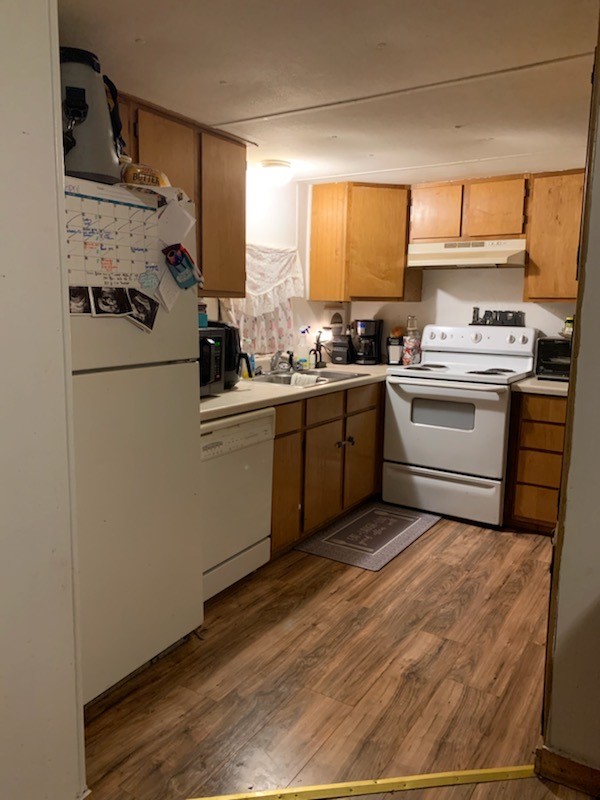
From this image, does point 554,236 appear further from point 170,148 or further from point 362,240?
point 170,148

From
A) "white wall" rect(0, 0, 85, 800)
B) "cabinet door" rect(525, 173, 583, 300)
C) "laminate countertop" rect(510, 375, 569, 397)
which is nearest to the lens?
"white wall" rect(0, 0, 85, 800)

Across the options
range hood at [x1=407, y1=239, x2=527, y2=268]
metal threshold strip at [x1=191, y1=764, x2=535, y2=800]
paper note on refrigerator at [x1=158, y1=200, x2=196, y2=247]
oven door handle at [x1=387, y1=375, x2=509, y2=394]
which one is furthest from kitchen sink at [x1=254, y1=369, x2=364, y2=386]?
metal threshold strip at [x1=191, y1=764, x2=535, y2=800]

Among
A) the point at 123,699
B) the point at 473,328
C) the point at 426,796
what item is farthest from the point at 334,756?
the point at 473,328

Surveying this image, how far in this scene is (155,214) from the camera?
6.45 ft

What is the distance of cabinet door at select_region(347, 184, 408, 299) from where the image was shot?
4082 millimetres

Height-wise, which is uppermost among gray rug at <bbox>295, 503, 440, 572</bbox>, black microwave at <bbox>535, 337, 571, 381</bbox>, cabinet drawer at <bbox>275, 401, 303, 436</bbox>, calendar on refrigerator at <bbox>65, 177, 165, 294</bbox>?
calendar on refrigerator at <bbox>65, 177, 165, 294</bbox>

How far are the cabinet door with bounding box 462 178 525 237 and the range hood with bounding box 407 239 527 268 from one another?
0.08 metres

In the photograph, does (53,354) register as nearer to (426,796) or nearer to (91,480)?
(91,480)

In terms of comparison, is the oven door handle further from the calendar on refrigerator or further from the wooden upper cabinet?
the calendar on refrigerator

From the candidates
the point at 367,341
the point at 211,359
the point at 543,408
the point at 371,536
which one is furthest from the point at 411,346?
the point at 211,359

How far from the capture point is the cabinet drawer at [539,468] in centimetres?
339

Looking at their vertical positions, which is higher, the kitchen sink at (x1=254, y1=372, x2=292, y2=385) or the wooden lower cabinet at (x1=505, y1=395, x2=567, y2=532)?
the kitchen sink at (x1=254, y1=372, x2=292, y2=385)

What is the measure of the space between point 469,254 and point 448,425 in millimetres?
1116

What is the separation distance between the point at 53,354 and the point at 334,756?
141 centimetres
